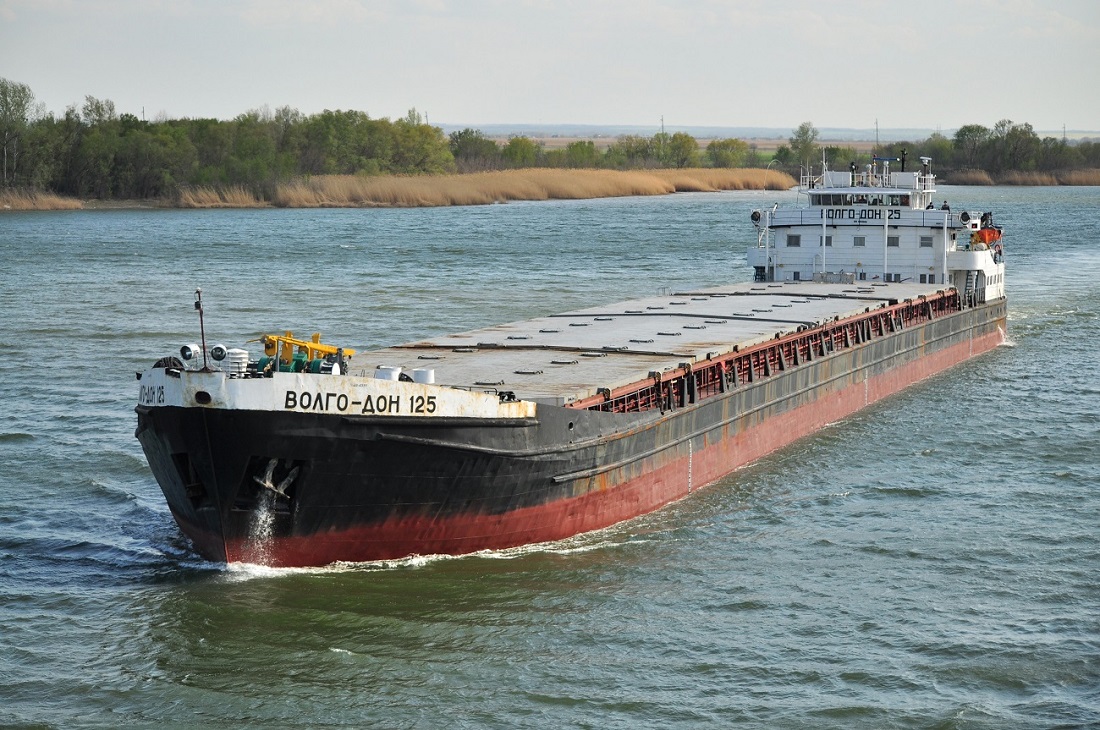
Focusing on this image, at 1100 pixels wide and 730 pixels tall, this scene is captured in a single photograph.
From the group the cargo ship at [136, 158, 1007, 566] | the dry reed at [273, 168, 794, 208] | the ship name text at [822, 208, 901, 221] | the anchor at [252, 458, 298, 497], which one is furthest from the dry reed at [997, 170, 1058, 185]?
the anchor at [252, 458, 298, 497]

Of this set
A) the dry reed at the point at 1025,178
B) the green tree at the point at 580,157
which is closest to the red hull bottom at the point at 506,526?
the green tree at the point at 580,157

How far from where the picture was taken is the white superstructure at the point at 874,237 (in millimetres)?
41594

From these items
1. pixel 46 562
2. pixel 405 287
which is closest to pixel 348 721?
pixel 46 562

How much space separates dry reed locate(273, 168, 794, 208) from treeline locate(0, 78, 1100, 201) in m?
5.24

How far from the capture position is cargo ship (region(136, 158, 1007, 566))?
60.7 feet

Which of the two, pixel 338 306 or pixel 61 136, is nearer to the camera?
pixel 338 306

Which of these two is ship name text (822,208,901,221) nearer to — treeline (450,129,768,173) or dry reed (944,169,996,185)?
treeline (450,129,768,173)

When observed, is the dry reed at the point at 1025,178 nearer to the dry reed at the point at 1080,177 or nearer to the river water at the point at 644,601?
the dry reed at the point at 1080,177

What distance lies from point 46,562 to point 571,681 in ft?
28.5

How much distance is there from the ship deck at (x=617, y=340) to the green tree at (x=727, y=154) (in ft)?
458

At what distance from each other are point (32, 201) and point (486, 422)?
113 meters

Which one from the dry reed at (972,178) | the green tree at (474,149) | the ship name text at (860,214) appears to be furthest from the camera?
the dry reed at (972,178)

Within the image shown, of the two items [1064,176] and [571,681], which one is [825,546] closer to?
[571,681]

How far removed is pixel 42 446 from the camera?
27469mm
